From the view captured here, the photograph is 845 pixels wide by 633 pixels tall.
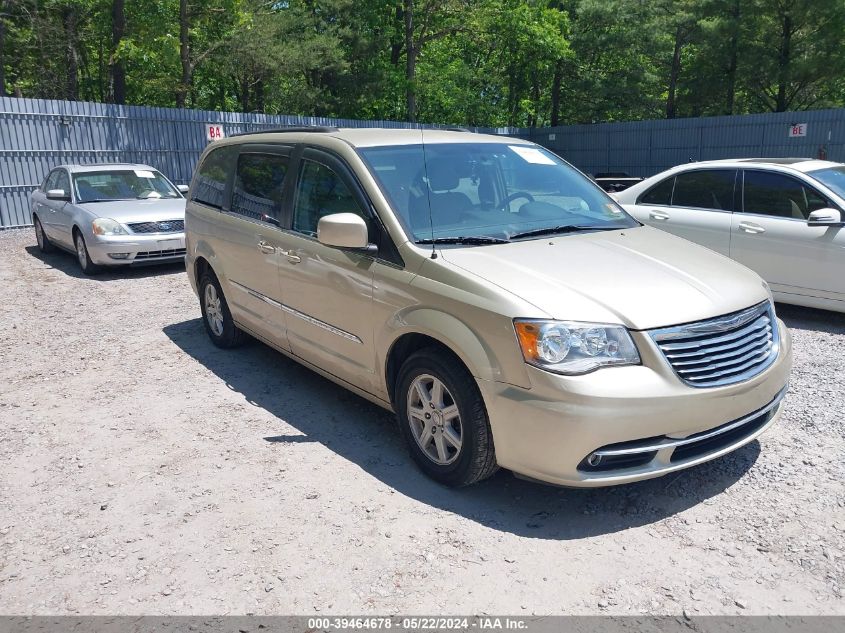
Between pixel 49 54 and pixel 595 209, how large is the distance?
29432 mm

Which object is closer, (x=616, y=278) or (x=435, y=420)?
(x=616, y=278)

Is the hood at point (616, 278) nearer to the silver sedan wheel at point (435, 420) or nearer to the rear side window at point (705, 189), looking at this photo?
the silver sedan wheel at point (435, 420)

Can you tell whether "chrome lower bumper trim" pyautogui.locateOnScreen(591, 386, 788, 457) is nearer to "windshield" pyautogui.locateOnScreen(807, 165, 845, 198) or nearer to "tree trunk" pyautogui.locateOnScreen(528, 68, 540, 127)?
"windshield" pyautogui.locateOnScreen(807, 165, 845, 198)

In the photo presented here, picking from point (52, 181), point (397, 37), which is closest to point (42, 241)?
point (52, 181)

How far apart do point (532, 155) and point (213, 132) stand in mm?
14817

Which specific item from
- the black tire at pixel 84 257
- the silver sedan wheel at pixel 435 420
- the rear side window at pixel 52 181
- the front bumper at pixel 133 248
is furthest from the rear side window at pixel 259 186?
the rear side window at pixel 52 181

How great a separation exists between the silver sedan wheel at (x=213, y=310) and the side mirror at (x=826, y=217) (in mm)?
5461

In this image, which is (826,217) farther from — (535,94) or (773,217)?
(535,94)

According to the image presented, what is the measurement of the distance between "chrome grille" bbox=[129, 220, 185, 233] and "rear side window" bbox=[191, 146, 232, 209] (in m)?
3.81

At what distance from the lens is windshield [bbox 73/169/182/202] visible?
35.9 ft

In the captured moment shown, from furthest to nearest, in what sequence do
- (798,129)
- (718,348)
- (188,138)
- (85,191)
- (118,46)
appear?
(118,46), (798,129), (188,138), (85,191), (718,348)

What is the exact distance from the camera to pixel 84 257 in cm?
1039

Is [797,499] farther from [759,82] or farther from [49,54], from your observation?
[49,54]

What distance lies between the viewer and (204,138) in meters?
19.1
